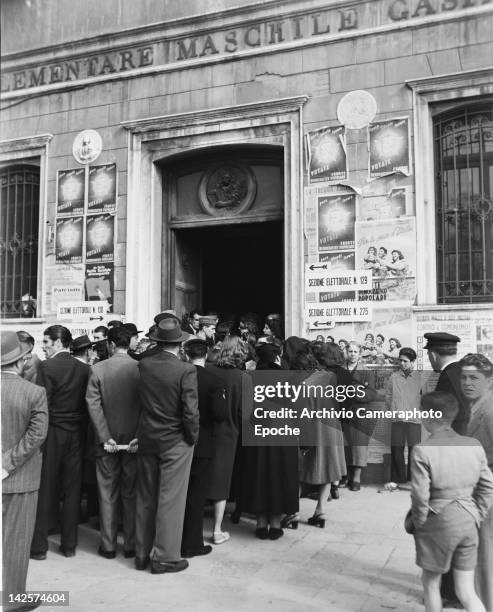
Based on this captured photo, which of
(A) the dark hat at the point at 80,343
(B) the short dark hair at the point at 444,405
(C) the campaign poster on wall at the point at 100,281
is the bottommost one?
(B) the short dark hair at the point at 444,405

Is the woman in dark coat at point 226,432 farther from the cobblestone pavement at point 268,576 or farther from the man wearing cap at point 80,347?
the man wearing cap at point 80,347

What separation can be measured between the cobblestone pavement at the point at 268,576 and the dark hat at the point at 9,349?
173 cm

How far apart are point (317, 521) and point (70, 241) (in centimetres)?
588

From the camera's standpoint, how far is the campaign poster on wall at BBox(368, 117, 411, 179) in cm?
815

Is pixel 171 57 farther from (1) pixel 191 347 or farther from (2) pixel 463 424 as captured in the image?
(2) pixel 463 424

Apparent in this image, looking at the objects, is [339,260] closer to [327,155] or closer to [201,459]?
[327,155]

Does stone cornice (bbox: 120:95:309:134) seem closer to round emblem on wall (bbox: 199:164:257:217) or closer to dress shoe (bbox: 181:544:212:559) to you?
round emblem on wall (bbox: 199:164:257:217)

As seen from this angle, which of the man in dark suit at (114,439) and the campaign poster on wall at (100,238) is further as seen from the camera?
the campaign poster on wall at (100,238)

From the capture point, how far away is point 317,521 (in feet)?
20.1

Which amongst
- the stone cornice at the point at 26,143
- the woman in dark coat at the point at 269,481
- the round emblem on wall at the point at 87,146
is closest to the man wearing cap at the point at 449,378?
the woman in dark coat at the point at 269,481

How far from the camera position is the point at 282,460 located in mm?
5750

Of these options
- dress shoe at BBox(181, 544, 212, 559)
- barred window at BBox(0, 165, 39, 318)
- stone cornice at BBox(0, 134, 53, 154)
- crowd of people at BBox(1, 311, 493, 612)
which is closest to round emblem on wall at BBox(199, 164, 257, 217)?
stone cornice at BBox(0, 134, 53, 154)

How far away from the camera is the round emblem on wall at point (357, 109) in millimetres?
8328

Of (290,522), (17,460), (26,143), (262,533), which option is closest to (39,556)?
(17,460)
